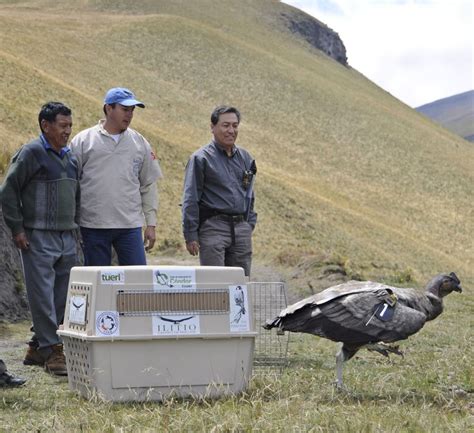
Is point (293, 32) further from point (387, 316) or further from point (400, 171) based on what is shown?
point (387, 316)

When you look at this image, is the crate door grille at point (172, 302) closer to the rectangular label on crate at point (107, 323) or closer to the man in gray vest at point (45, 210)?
the rectangular label on crate at point (107, 323)

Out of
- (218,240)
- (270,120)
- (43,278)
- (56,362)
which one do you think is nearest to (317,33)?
(270,120)

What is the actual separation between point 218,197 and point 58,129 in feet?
4.28

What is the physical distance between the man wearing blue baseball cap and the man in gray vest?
207 millimetres

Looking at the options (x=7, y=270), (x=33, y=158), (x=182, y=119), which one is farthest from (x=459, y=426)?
(x=182, y=119)

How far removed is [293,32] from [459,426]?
372ft

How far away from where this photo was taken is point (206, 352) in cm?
641

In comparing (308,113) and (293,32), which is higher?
(293,32)

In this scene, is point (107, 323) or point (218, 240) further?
point (218, 240)

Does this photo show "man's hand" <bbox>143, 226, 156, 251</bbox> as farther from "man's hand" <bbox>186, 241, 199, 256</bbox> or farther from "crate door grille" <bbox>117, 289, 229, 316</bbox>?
"crate door grille" <bbox>117, 289, 229, 316</bbox>

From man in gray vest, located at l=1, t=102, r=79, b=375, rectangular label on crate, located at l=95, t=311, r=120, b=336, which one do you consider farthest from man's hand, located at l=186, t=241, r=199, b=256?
rectangular label on crate, located at l=95, t=311, r=120, b=336

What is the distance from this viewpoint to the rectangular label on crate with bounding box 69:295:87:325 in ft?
20.8

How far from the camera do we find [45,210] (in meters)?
7.52

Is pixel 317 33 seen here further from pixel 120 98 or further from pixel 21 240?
pixel 21 240
